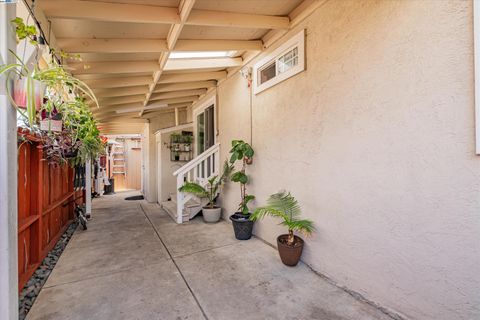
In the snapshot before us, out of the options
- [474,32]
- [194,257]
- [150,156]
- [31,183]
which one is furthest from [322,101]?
[150,156]

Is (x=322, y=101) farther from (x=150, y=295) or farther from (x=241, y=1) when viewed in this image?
(x=150, y=295)

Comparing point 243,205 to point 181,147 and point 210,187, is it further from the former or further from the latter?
Answer: point 181,147

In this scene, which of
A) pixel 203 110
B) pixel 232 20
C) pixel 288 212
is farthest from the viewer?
pixel 203 110

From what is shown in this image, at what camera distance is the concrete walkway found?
2.01 meters

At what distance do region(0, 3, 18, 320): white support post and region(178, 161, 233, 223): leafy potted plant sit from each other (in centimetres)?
334

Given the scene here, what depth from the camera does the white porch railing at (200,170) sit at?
4801mm

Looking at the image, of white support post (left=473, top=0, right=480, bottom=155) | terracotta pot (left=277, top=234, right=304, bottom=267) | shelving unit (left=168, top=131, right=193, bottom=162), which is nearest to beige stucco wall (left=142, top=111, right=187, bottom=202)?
shelving unit (left=168, top=131, right=193, bottom=162)

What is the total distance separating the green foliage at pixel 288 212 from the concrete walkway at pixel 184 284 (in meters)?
0.53

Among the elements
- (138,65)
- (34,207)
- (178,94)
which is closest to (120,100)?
(178,94)

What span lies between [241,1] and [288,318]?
3.11 metres

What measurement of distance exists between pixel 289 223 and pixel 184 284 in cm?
133

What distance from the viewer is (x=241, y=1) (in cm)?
247

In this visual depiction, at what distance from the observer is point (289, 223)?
8.75 ft

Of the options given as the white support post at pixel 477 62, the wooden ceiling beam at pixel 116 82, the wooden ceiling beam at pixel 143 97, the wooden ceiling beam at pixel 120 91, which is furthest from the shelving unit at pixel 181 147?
the white support post at pixel 477 62
